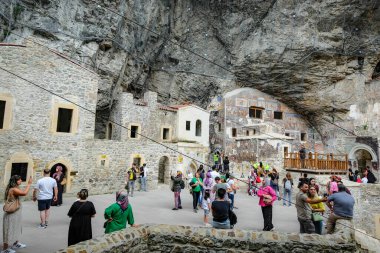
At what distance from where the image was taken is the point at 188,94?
2492 centimetres

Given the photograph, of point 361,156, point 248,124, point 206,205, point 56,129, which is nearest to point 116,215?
point 206,205

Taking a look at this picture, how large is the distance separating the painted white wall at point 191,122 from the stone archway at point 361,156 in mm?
12562

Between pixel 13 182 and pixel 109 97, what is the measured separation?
15021mm

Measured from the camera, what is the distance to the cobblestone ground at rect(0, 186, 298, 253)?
6.01 m

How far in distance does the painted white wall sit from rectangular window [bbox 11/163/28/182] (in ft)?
37.1

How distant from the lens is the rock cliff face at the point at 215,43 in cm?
1744

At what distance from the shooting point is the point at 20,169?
1127 centimetres

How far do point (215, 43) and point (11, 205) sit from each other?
A: 22305 mm

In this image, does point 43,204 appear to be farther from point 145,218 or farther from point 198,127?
point 198,127

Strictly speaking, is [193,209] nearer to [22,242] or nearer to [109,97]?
[22,242]

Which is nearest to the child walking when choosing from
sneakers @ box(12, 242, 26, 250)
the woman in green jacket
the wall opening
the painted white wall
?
the woman in green jacket

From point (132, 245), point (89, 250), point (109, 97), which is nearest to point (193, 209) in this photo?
point (132, 245)

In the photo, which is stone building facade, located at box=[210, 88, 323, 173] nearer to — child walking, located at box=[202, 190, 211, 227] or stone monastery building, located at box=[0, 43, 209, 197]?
stone monastery building, located at box=[0, 43, 209, 197]

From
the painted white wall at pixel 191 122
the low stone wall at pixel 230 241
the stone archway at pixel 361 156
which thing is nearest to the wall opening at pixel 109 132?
the painted white wall at pixel 191 122
